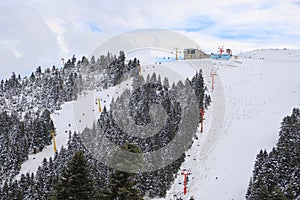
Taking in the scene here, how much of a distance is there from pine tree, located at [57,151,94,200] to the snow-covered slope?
63.6ft

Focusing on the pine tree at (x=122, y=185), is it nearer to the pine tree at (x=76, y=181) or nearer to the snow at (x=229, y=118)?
the pine tree at (x=76, y=181)

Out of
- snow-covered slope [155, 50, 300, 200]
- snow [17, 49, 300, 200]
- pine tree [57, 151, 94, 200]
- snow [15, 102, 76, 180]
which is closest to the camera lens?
pine tree [57, 151, 94, 200]

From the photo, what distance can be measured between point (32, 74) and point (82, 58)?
1545cm

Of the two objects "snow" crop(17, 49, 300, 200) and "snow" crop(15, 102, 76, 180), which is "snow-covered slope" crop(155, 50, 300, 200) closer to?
"snow" crop(17, 49, 300, 200)

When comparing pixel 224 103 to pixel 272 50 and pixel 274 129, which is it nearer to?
pixel 274 129

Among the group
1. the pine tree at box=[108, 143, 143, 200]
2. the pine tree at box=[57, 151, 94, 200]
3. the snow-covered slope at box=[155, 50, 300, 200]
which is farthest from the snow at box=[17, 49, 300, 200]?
the pine tree at box=[57, 151, 94, 200]

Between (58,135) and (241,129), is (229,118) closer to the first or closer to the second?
(241,129)

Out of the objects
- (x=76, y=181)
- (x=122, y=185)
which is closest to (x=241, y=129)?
(x=122, y=185)

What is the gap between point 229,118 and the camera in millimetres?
50062

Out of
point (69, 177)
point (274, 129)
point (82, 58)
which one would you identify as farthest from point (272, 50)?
point (69, 177)

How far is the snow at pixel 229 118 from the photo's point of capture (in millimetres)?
34250

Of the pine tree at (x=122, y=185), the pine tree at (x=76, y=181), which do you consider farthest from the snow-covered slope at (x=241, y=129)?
the pine tree at (x=76, y=181)

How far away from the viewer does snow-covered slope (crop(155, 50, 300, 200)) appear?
33062mm

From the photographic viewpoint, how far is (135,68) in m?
79.5
